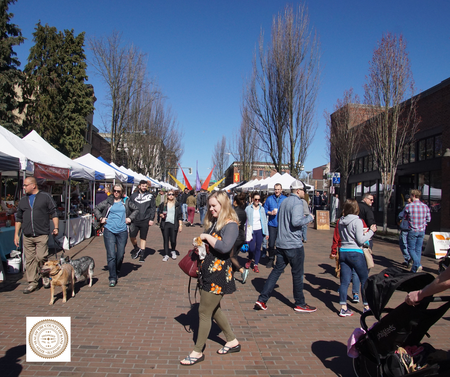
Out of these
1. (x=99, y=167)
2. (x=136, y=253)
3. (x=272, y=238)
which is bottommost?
(x=136, y=253)

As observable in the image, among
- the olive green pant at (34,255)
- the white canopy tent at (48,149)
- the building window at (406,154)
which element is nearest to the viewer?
the olive green pant at (34,255)

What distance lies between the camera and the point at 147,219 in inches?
356

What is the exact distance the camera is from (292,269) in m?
5.36

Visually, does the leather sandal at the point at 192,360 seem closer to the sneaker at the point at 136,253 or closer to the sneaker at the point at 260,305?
the sneaker at the point at 260,305

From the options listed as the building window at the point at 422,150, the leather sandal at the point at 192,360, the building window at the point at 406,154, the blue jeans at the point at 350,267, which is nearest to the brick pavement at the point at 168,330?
the leather sandal at the point at 192,360

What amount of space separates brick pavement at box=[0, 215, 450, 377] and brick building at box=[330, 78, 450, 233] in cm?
1177

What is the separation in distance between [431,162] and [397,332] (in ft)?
56.6

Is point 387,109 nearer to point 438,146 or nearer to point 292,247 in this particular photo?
point 438,146

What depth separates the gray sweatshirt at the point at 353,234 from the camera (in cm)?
515

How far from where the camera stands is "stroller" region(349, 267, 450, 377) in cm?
277

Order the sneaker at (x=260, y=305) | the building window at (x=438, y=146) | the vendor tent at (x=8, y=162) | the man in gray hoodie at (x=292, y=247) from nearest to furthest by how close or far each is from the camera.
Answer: the man in gray hoodie at (x=292, y=247)
the sneaker at (x=260, y=305)
the vendor tent at (x=8, y=162)
the building window at (x=438, y=146)

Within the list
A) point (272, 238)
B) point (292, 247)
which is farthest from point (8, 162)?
point (272, 238)

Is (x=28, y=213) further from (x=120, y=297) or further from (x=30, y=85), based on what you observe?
(x=30, y=85)

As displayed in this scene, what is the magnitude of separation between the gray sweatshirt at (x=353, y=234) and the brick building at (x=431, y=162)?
12.9 meters
